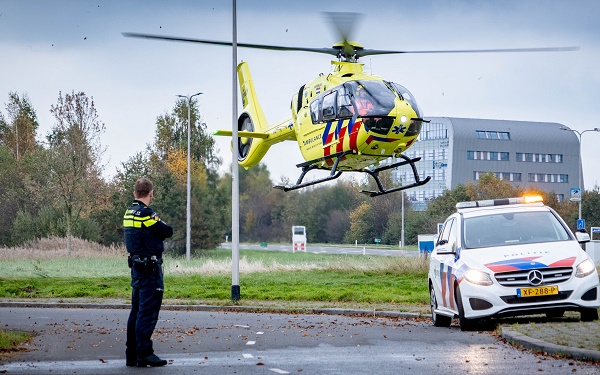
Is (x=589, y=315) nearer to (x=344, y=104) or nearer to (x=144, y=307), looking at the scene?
(x=144, y=307)

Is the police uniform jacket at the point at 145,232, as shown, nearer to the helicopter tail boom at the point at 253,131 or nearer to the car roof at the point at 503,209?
the car roof at the point at 503,209

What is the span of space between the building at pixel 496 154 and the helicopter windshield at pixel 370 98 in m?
62.8

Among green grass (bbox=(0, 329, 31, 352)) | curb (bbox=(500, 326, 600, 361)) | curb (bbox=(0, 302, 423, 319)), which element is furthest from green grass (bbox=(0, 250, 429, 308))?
green grass (bbox=(0, 329, 31, 352))

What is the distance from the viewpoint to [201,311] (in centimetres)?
2119

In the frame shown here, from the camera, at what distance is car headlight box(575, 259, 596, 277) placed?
1370cm

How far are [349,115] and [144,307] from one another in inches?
541

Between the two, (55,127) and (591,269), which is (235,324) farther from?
(55,127)

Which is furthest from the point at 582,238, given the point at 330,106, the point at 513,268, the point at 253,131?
the point at 253,131

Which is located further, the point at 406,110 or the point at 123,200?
the point at 123,200

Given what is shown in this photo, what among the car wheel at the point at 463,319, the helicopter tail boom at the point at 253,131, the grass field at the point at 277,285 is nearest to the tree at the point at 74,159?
the grass field at the point at 277,285

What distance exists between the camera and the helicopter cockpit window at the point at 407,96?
23750 millimetres

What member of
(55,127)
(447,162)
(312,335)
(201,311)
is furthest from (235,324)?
(447,162)

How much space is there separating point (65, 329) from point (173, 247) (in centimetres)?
4982

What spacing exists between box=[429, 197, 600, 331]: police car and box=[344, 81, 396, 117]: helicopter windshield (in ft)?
26.3
